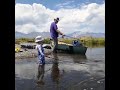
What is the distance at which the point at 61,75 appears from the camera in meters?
4.15

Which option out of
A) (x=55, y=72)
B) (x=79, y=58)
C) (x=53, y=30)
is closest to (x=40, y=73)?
(x=55, y=72)

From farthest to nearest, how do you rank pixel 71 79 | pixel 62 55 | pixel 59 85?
1. pixel 62 55
2. pixel 71 79
3. pixel 59 85

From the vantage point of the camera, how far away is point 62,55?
234 inches

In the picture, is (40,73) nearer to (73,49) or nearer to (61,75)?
(61,75)

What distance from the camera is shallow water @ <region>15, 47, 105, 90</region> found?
355cm

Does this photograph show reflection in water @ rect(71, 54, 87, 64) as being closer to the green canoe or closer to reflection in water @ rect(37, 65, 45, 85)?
the green canoe

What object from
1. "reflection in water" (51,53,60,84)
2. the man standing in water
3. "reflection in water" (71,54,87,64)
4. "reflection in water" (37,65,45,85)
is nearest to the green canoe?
"reflection in water" (71,54,87,64)
